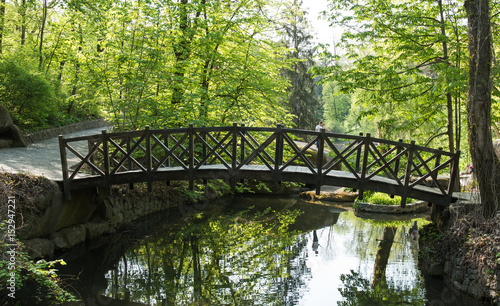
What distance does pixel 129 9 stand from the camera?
467 inches

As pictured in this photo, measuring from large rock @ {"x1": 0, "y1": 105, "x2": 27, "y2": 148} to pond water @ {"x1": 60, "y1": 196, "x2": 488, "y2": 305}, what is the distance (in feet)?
17.3

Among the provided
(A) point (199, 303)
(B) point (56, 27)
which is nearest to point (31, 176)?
(A) point (199, 303)

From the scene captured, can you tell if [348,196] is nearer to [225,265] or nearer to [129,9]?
[225,265]

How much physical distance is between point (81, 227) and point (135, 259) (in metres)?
1.91

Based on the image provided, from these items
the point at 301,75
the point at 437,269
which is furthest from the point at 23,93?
the point at 301,75

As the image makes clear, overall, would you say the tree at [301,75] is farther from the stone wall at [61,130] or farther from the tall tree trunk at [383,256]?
the tall tree trunk at [383,256]

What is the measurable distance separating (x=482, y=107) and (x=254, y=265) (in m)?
6.02

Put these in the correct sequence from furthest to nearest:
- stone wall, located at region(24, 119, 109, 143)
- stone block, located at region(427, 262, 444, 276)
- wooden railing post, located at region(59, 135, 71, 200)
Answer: stone wall, located at region(24, 119, 109, 143), wooden railing post, located at region(59, 135, 71, 200), stone block, located at region(427, 262, 444, 276)

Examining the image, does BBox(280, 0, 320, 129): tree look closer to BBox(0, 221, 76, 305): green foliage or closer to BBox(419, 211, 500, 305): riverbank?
BBox(419, 211, 500, 305): riverbank

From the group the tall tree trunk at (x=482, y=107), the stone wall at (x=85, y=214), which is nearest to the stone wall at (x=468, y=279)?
the tall tree trunk at (x=482, y=107)

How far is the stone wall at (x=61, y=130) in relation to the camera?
1497cm

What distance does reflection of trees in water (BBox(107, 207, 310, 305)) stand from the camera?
7.93 meters

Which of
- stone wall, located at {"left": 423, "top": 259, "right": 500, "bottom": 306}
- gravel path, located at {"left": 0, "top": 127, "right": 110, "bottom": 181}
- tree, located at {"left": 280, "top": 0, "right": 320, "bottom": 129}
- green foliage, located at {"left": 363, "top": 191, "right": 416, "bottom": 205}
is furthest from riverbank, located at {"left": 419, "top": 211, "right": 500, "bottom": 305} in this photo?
tree, located at {"left": 280, "top": 0, "right": 320, "bottom": 129}

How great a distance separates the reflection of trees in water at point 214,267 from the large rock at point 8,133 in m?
6.12
